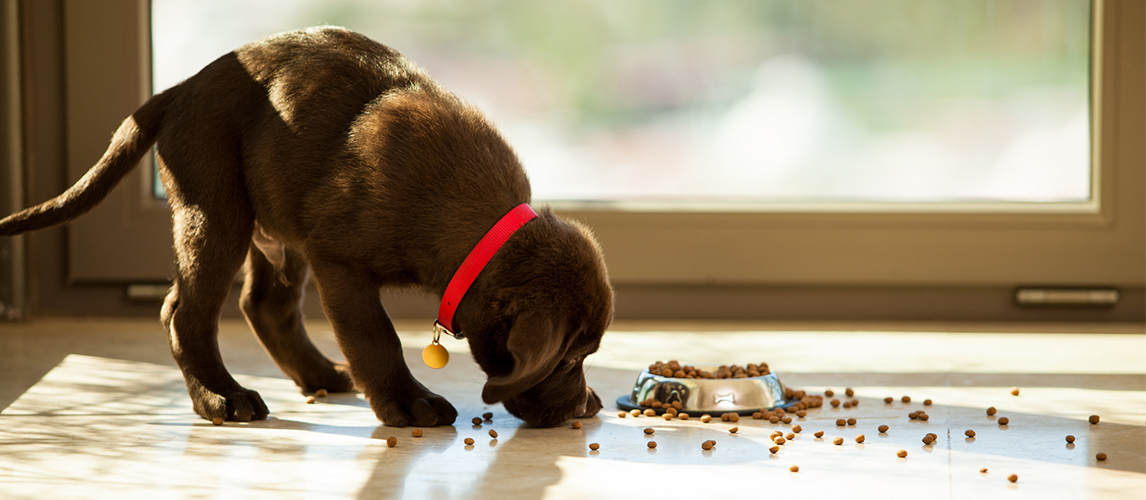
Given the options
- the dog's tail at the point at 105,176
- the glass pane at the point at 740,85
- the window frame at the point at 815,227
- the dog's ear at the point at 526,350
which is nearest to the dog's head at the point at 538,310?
the dog's ear at the point at 526,350

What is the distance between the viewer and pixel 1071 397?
290 centimetres

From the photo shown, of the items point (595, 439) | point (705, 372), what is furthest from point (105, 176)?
point (705, 372)

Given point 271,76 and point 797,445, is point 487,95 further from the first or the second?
point 797,445

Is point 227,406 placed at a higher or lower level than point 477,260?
lower

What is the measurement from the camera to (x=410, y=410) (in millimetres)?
2543

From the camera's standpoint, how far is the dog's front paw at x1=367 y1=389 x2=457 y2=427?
8.27ft

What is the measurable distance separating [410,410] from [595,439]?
45 centimetres

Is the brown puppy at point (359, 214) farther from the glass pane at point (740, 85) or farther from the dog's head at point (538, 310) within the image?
the glass pane at point (740, 85)

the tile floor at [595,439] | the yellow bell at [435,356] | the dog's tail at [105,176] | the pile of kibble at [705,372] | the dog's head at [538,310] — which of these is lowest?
the tile floor at [595,439]

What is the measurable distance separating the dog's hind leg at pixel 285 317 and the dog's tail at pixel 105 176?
41 cm

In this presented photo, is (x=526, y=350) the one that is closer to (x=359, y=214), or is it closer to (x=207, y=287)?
(x=359, y=214)

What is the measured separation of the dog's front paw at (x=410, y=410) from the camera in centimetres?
252

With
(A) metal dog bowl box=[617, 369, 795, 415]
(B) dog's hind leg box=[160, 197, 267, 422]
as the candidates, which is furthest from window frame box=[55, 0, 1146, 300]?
(B) dog's hind leg box=[160, 197, 267, 422]

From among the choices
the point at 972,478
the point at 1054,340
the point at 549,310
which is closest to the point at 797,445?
the point at 972,478
